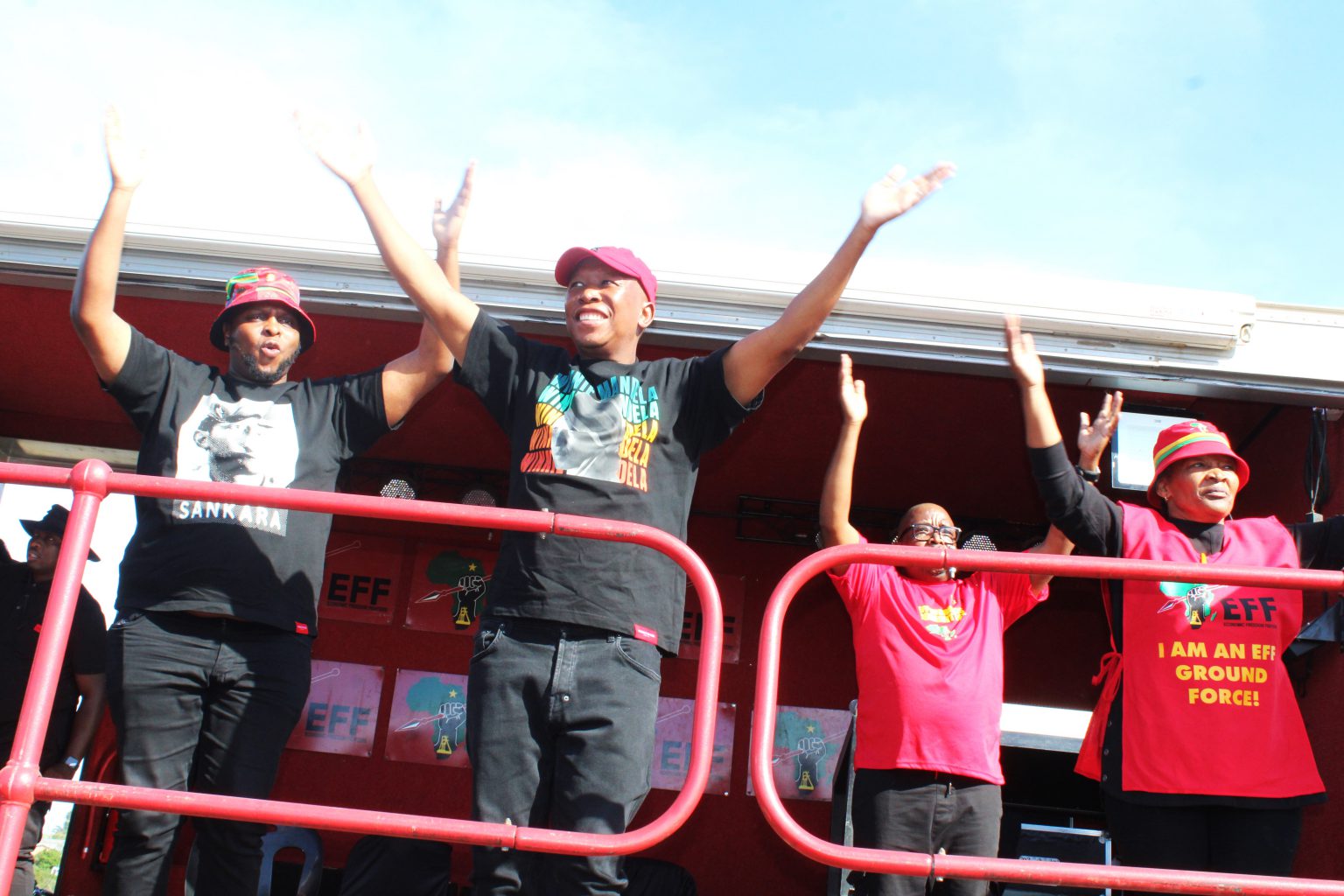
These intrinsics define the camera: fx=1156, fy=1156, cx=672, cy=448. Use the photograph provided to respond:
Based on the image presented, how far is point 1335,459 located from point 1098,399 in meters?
1.05

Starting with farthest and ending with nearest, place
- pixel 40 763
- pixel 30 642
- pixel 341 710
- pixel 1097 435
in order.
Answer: pixel 341 710 → pixel 30 642 → pixel 40 763 → pixel 1097 435

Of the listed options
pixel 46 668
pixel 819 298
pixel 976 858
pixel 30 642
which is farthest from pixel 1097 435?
pixel 30 642

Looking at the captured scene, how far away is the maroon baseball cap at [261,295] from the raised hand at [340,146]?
50 centimetres

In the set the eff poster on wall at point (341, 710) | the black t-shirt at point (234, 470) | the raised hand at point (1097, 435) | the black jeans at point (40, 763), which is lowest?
the black jeans at point (40, 763)

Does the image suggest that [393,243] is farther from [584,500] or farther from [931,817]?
[931,817]

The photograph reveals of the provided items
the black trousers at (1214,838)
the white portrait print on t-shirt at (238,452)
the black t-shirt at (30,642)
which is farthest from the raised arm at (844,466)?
the black t-shirt at (30,642)

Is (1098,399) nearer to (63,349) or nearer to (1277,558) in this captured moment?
(1277,558)

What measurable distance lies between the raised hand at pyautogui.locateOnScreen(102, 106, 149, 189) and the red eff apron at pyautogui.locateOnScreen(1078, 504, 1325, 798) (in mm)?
2891

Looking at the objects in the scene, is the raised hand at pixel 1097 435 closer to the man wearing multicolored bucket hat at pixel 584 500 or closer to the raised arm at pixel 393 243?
the man wearing multicolored bucket hat at pixel 584 500

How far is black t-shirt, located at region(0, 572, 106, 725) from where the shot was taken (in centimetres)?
470

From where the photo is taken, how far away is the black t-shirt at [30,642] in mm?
4699

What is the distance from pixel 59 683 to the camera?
439 cm

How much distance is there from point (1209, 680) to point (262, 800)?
2.32 m

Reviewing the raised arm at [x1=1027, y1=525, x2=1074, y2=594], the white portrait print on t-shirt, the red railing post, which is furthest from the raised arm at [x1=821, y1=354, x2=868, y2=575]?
the red railing post
